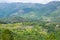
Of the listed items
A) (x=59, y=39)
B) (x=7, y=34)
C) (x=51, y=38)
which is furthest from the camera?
(x=59, y=39)

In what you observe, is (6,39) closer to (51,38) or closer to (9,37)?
(9,37)

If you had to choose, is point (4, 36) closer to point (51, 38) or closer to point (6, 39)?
point (6, 39)

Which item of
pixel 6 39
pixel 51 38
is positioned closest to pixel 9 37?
pixel 6 39

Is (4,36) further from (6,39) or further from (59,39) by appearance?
(59,39)

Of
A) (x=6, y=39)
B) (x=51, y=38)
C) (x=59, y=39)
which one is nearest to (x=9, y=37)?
(x=6, y=39)

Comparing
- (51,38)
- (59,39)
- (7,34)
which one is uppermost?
(7,34)

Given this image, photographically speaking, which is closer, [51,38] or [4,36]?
[4,36]

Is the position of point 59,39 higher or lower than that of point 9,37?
lower

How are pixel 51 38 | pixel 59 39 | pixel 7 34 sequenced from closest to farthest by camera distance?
pixel 7 34 → pixel 51 38 → pixel 59 39

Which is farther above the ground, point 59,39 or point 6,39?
point 6,39
